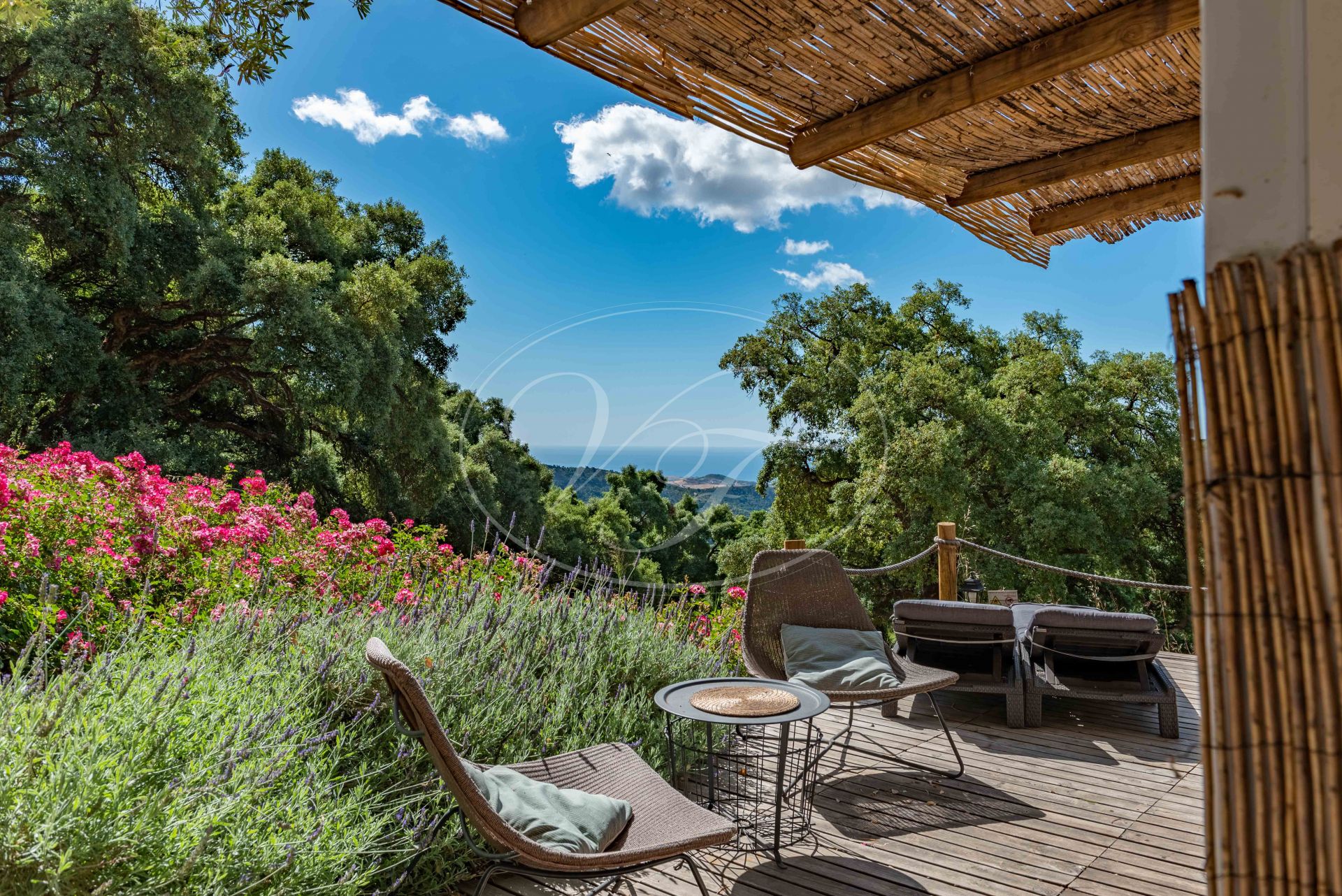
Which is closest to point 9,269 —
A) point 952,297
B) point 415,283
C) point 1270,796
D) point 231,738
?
point 415,283

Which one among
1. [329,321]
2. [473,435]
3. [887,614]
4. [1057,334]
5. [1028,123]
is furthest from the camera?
[473,435]

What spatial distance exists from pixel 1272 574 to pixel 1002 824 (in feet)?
7.83

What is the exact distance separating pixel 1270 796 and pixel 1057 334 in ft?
56.6

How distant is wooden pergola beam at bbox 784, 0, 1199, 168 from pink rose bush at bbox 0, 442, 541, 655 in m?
2.24

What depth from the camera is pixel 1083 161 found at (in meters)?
2.93

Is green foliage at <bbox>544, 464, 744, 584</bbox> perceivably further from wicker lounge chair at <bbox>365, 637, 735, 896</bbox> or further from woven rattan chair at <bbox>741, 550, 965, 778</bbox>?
wicker lounge chair at <bbox>365, 637, 735, 896</bbox>

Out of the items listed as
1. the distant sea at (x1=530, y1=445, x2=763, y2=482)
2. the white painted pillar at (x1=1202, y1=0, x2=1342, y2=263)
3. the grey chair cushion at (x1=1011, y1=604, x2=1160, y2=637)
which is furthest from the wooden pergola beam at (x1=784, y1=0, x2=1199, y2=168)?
the distant sea at (x1=530, y1=445, x2=763, y2=482)

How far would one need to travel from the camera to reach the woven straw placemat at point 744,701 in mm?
2393

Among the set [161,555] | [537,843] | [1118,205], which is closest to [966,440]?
[1118,205]

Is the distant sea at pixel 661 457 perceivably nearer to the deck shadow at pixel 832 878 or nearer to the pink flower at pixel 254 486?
the pink flower at pixel 254 486

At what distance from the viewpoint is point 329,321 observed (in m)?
10.9

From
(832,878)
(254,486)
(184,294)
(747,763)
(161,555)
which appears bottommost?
(832,878)

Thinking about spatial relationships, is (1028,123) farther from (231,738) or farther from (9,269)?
(9,269)

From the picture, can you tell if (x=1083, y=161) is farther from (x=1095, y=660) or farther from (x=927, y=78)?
(x=1095, y=660)
